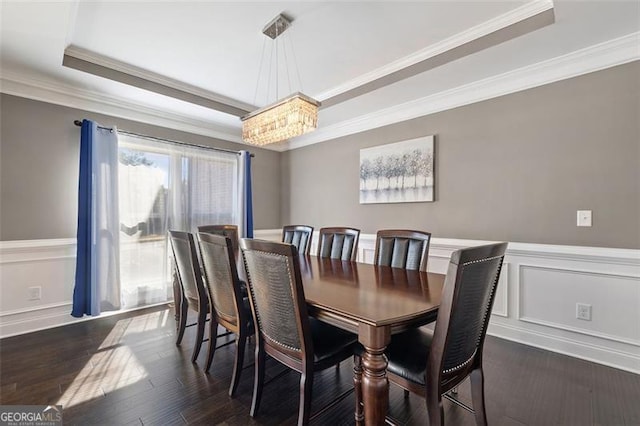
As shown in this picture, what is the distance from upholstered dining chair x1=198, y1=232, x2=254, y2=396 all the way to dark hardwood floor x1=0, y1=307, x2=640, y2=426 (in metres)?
0.21

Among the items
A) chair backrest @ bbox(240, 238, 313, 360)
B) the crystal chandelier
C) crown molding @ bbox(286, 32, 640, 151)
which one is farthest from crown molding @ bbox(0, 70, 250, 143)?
chair backrest @ bbox(240, 238, 313, 360)

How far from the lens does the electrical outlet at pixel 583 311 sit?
2.31 m

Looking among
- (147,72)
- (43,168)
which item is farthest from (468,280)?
(43,168)

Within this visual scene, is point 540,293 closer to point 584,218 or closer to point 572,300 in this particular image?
point 572,300

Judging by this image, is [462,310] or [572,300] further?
[572,300]

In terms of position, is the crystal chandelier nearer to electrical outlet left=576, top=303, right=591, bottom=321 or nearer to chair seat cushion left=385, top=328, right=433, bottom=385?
chair seat cushion left=385, top=328, right=433, bottom=385

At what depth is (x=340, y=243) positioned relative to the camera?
2809 millimetres

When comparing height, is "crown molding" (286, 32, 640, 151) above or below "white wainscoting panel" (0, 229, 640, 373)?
above

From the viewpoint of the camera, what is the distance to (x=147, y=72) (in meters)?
2.91

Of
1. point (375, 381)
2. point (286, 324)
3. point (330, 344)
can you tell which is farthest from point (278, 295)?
point (375, 381)

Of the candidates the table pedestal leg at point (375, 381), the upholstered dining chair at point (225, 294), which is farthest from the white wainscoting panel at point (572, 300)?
the upholstered dining chair at point (225, 294)

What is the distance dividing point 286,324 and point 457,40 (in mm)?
2511

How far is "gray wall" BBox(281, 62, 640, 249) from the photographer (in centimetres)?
221

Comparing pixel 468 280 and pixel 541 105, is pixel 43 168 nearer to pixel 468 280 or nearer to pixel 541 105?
pixel 468 280
